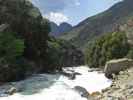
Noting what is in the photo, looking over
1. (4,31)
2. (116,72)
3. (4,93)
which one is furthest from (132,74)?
(4,31)

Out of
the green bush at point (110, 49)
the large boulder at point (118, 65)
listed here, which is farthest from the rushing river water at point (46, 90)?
the green bush at point (110, 49)

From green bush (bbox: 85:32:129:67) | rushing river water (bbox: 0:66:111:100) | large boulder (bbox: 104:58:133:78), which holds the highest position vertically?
green bush (bbox: 85:32:129:67)

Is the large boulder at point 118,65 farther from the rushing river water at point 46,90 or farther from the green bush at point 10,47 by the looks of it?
the green bush at point 10,47

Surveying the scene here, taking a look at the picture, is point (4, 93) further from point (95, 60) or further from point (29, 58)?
point (95, 60)

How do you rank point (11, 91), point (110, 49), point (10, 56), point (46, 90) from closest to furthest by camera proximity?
point (11, 91) < point (46, 90) < point (10, 56) < point (110, 49)

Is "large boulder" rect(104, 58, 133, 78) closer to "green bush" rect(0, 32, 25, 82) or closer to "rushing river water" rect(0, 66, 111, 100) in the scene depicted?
"rushing river water" rect(0, 66, 111, 100)

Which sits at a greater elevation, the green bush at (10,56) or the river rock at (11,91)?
the green bush at (10,56)

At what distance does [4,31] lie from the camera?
57062mm

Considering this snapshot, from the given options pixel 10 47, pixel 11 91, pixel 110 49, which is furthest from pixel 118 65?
pixel 110 49

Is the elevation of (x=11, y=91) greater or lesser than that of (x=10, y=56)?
lesser

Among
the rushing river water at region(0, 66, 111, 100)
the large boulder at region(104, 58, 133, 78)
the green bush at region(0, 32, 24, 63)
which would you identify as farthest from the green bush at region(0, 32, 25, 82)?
the large boulder at region(104, 58, 133, 78)

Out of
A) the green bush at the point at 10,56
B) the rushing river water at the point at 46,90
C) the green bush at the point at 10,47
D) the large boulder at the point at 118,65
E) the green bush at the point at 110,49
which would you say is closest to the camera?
the rushing river water at the point at 46,90

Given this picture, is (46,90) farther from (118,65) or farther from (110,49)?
(110,49)

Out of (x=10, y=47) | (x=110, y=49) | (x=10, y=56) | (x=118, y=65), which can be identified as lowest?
(x=118, y=65)
